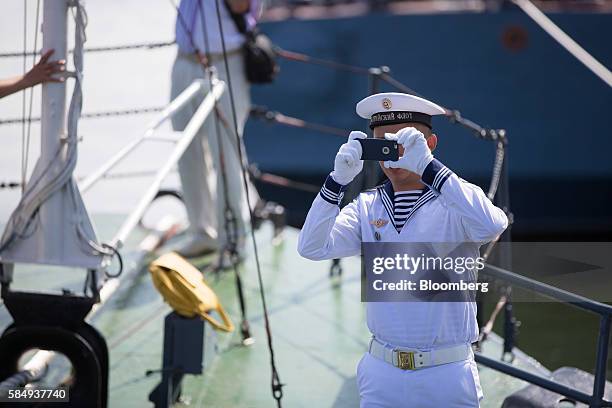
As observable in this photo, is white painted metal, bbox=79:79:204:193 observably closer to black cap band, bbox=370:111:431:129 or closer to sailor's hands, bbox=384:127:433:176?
black cap band, bbox=370:111:431:129

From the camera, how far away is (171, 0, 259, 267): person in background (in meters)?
5.98

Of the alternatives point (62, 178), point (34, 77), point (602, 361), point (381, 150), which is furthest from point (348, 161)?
point (34, 77)

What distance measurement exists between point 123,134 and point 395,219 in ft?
12.0

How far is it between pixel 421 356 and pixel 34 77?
1896 mm

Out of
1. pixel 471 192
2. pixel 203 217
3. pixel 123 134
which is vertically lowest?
pixel 203 217

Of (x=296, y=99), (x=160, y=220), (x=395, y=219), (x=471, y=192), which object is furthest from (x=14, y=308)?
(x=296, y=99)

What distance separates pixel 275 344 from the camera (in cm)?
504

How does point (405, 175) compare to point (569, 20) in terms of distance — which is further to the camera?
point (569, 20)

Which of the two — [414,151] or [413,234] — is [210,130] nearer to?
[413,234]

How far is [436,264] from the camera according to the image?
2.76m

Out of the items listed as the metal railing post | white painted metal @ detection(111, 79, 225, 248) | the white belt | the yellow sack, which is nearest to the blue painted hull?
white painted metal @ detection(111, 79, 225, 248)

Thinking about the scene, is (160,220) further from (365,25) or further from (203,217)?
(365,25)

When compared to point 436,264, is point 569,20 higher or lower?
higher

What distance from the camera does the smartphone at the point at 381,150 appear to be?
8.40 ft
